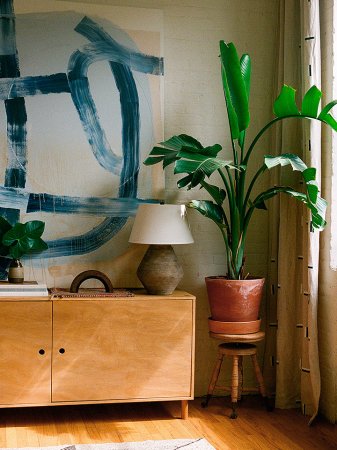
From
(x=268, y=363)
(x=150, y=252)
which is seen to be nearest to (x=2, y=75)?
(x=150, y=252)

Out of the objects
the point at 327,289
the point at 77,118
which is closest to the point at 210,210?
the point at 327,289

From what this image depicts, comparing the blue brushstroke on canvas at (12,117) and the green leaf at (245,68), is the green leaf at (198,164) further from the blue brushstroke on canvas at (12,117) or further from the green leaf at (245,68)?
the blue brushstroke on canvas at (12,117)

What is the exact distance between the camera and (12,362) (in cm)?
365

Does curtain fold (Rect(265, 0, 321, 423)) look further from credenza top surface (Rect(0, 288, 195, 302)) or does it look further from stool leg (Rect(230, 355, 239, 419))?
credenza top surface (Rect(0, 288, 195, 302))

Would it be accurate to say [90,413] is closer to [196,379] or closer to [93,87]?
[196,379]

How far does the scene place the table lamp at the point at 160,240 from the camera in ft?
12.5

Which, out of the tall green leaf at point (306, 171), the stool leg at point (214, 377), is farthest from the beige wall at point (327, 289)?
the stool leg at point (214, 377)

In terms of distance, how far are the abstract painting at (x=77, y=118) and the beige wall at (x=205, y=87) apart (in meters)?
0.11

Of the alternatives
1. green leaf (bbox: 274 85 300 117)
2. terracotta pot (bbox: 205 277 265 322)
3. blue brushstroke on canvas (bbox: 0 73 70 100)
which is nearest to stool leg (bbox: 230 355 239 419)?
terracotta pot (bbox: 205 277 265 322)

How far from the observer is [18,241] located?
12.9ft

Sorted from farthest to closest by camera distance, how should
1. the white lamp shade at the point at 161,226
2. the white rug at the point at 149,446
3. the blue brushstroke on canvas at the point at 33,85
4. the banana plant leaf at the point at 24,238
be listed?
the blue brushstroke on canvas at the point at 33,85, the banana plant leaf at the point at 24,238, the white lamp shade at the point at 161,226, the white rug at the point at 149,446

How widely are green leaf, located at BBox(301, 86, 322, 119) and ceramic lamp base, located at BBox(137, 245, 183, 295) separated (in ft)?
3.33

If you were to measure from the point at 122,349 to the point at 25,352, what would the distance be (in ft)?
1.62

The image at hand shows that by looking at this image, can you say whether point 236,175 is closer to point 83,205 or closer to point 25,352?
point 83,205
